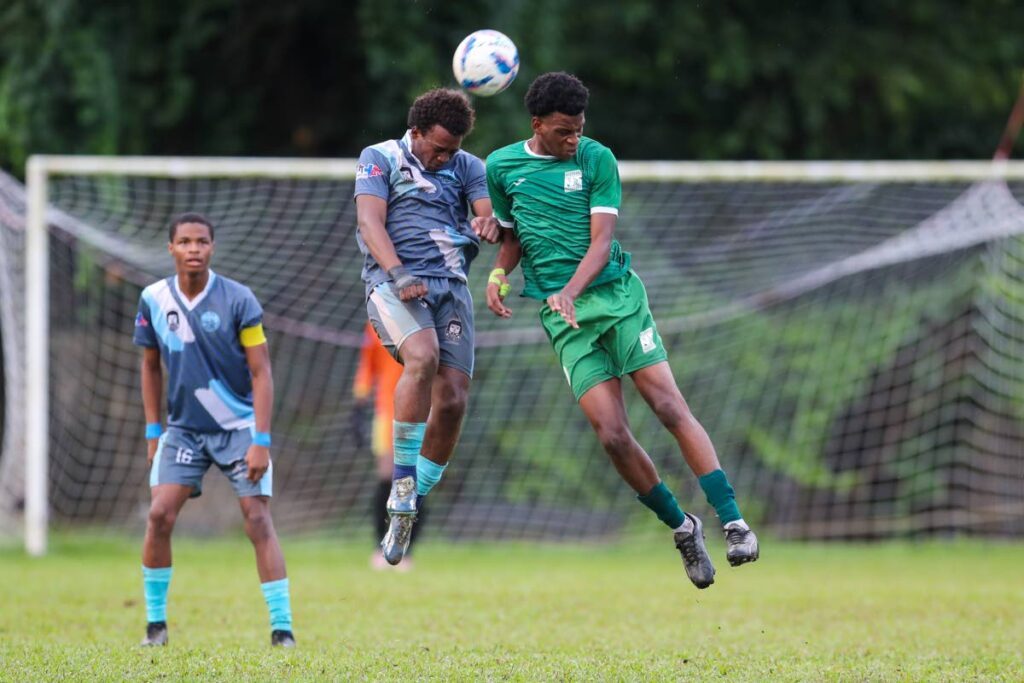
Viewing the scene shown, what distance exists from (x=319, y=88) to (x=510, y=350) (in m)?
4.57

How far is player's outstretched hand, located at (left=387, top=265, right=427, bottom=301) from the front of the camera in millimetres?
7070

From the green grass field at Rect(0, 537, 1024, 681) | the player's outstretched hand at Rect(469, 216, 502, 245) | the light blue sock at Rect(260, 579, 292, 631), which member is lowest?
the green grass field at Rect(0, 537, 1024, 681)

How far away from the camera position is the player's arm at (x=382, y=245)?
23.2 ft

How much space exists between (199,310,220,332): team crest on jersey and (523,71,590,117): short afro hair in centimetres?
207

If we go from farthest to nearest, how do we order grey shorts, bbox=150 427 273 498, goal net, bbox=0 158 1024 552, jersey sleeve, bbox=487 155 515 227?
goal net, bbox=0 158 1024 552
grey shorts, bbox=150 427 273 498
jersey sleeve, bbox=487 155 515 227

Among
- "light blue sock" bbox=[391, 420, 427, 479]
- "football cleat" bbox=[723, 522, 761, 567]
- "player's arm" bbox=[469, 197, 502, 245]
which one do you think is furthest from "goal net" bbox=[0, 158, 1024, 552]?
"football cleat" bbox=[723, 522, 761, 567]

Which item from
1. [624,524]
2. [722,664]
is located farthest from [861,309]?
[722,664]

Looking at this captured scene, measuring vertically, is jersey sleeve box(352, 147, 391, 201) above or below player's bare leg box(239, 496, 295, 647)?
above

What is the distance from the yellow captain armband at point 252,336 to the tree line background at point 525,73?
26.2 ft

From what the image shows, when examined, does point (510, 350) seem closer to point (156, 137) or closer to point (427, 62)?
point (427, 62)

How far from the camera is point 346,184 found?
1523 centimetres

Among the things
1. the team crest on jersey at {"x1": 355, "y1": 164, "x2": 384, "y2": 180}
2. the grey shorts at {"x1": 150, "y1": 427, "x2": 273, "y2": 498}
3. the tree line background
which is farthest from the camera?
the tree line background

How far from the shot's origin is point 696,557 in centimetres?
734

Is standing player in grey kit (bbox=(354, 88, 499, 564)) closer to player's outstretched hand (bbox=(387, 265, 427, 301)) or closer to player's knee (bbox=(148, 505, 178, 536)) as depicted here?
player's outstretched hand (bbox=(387, 265, 427, 301))
